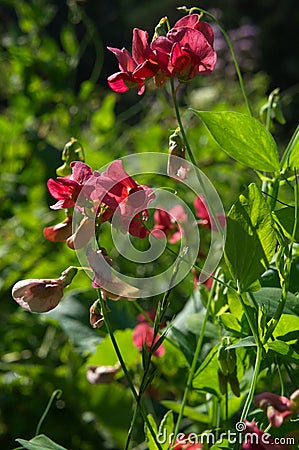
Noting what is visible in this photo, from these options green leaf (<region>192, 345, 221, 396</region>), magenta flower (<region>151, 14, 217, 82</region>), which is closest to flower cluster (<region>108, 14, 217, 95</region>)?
magenta flower (<region>151, 14, 217, 82</region>)

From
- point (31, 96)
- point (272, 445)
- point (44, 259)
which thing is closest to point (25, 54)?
point (31, 96)

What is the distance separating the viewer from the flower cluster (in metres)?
0.53

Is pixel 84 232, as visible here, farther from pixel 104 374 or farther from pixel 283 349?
pixel 104 374

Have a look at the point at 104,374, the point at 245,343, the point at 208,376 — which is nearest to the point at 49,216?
the point at 104,374

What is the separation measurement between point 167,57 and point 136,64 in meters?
0.03

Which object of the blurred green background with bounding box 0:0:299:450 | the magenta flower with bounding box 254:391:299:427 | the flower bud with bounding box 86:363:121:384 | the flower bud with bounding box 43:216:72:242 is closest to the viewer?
the magenta flower with bounding box 254:391:299:427

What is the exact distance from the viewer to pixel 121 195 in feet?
1.63

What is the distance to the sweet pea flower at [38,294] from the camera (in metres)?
0.51

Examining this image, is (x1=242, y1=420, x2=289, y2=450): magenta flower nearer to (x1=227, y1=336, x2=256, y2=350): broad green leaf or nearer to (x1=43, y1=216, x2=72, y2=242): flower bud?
(x1=227, y1=336, x2=256, y2=350): broad green leaf

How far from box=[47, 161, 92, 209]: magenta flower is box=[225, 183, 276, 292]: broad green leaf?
0.10 metres

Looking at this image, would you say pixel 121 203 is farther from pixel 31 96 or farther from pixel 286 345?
pixel 31 96

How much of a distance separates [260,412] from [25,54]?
1.25m

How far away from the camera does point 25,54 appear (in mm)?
1643

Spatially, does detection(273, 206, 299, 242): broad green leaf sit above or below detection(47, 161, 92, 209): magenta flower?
below
